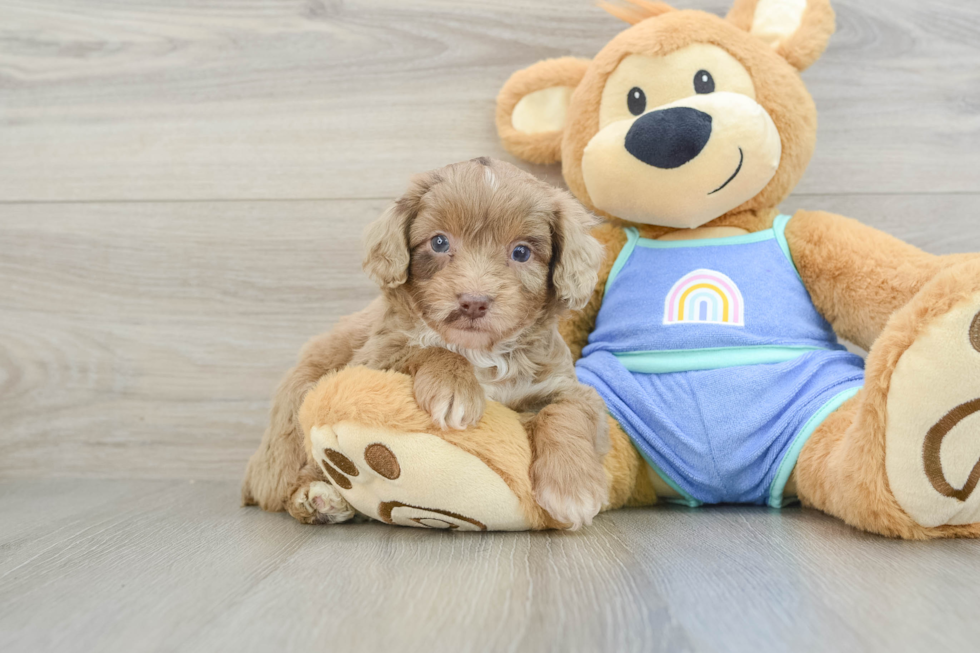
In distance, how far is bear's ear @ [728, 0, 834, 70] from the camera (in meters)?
1.57

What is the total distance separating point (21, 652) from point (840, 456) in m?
1.17

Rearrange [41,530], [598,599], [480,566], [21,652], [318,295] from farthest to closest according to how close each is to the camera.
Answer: [318,295]
[41,530]
[480,566]
[598,599]
[21,652]

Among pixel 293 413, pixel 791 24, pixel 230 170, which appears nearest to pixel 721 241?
pixel 791 24

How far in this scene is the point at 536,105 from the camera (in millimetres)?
1715

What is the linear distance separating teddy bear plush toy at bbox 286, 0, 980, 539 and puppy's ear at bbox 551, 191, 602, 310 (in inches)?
9.2

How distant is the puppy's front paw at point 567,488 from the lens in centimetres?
111

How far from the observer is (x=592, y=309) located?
162 cm

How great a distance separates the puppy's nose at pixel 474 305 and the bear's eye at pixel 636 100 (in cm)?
68

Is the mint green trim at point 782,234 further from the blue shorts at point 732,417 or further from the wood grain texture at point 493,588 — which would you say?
the wood grain texture at point 493,588

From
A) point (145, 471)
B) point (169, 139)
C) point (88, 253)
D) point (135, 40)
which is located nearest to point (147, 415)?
point (145, 471)

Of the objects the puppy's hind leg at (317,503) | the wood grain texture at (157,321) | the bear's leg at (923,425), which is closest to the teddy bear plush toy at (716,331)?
the bear's leg at (923,425)

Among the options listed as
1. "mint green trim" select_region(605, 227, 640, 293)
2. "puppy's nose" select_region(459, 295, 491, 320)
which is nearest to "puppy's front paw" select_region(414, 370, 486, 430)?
"puppy's nose" select_region(459, 295, 491, 320)

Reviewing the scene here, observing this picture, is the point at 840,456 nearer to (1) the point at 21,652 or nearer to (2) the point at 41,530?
(1) the point at 21,652

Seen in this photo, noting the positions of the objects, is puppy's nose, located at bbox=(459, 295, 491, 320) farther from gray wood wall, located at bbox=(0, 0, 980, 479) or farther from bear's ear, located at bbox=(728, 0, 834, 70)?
bear's ear, located at bbox=(728, 0, 834, 70)
